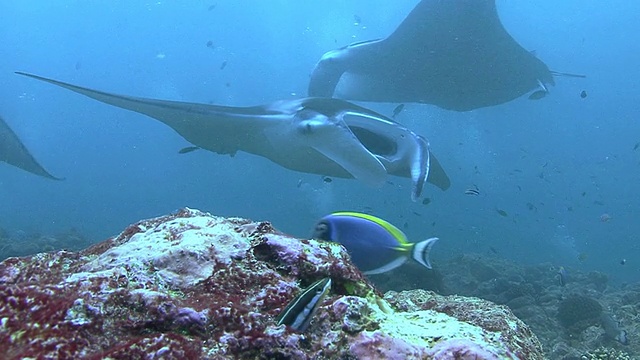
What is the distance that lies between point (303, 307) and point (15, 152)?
9.80 meters

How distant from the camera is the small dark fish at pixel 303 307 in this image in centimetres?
151

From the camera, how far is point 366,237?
111 inches

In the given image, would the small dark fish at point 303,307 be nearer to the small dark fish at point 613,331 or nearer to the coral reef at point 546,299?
the coral reef at point 546,299

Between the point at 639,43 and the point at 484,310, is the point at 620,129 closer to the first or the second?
the point at 639,43

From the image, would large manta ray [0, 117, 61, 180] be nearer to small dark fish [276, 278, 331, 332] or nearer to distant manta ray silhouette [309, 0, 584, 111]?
distant manta ray silhouette [309, 0, 584, 111]

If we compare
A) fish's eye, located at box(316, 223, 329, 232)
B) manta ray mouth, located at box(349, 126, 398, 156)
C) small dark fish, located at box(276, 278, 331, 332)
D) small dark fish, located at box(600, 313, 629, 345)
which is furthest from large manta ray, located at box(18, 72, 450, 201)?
small dark fish, located at box(600, 313, 629, 345)

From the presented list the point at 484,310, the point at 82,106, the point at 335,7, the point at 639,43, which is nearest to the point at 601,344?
the point at 484,310

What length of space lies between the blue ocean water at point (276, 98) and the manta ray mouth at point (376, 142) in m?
36.2

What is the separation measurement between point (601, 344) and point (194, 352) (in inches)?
235

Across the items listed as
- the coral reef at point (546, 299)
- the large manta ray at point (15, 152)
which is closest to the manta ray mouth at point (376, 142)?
the coral reef at point (546, 299)

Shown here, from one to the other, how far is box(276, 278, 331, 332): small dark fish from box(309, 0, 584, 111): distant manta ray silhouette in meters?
8.22

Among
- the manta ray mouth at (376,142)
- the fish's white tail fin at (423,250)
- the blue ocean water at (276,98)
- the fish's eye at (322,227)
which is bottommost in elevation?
the blue ocean water at (276,98)

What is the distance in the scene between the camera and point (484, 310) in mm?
2326

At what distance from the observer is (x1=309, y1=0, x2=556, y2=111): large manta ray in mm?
8648
